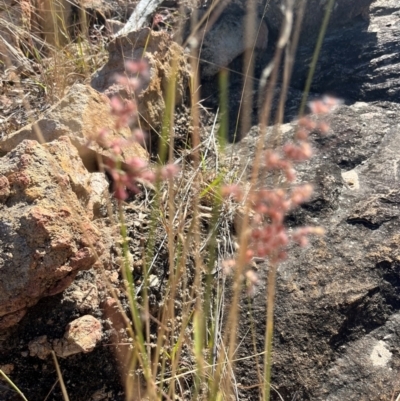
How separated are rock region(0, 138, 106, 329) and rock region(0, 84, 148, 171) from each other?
0.31m

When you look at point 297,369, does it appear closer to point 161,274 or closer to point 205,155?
point 161,274

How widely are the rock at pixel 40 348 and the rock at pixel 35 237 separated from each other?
71 mm

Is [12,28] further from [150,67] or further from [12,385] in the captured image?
[12,385]

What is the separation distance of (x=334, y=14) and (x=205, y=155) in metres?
1.25

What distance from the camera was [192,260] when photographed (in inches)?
57.5

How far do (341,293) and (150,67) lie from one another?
1.09 m

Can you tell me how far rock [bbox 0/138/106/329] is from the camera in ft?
3.66

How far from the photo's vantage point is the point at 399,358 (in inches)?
51.9

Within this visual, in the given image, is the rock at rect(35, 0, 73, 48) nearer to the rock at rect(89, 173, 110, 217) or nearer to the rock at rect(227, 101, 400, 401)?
the rock at rect(89, 173, 110, 217)

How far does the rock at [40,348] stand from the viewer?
1.16m

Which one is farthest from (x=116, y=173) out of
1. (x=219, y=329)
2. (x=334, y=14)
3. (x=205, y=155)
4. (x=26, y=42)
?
(x=334, y=14)

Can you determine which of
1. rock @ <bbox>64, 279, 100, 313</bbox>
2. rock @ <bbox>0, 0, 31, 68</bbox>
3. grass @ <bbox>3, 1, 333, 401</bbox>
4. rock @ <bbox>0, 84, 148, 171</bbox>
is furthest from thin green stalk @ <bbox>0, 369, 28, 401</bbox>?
rock @ <bbox>0, 0, 31, 68</bbox>

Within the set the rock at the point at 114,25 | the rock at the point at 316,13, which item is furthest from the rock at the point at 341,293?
the rock at the point at 114,25

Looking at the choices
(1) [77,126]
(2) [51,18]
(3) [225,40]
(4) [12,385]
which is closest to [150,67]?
(1) [77,126]
